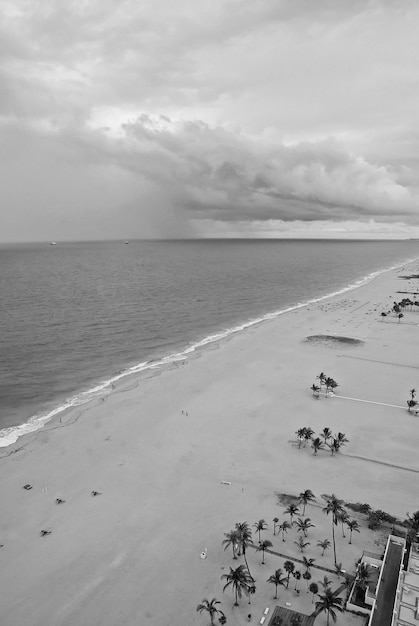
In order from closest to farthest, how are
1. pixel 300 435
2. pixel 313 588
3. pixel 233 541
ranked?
pixel 313 588 → pixel 233 541 → pixel 300 435

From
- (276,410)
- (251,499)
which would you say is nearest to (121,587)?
(251,499)

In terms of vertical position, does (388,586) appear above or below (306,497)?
below

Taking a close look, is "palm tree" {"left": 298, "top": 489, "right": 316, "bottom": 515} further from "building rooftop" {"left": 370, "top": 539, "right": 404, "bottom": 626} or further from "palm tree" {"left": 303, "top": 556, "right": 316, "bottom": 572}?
→ "building rooftop" {"left": 370, "top": 539, "right": 404, "bottom": 626}

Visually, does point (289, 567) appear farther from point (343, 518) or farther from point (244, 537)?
point (343, 518)

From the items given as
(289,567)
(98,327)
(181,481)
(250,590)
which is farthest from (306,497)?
(98,327)

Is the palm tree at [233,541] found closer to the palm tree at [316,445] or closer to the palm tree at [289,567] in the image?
the palm tree at [289,567]

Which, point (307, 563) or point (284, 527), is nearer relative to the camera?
point (307, 563)

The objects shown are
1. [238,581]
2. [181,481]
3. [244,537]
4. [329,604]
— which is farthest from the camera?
[181,481]

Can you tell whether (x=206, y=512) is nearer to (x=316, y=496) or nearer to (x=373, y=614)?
(x=316, y=496)
